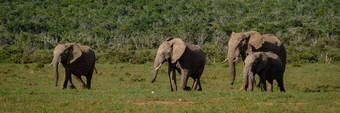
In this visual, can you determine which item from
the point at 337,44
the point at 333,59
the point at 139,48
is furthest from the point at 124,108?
the point at 139,48

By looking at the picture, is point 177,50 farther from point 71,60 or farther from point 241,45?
point 71,60

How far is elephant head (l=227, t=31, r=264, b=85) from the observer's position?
1584 centimetres

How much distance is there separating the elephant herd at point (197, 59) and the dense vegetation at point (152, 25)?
18.0 m

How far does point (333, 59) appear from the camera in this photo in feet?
117

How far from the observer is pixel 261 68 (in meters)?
14.7

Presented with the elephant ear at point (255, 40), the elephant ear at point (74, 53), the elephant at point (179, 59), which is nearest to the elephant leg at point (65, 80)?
the elephant ear at point (74, 53)

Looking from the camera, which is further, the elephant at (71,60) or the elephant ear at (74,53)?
the elephant ear at (74,53)

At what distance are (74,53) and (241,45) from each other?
532cm

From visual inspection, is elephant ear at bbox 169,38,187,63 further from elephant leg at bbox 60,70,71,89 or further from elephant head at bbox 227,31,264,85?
elephant leg at bbox 60,70,71,89

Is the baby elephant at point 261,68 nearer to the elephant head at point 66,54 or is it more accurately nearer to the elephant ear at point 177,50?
the elephant ear at point 177,50

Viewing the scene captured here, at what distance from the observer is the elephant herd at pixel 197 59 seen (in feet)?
48.1

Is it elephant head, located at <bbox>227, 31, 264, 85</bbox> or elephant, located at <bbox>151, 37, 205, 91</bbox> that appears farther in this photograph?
elephant head, located at <bbox>227, 31, 264, 85</bbox>

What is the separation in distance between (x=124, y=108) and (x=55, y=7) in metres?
109

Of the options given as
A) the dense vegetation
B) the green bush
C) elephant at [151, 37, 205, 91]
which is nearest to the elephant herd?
elephant at [151, 37, 205, 91]
